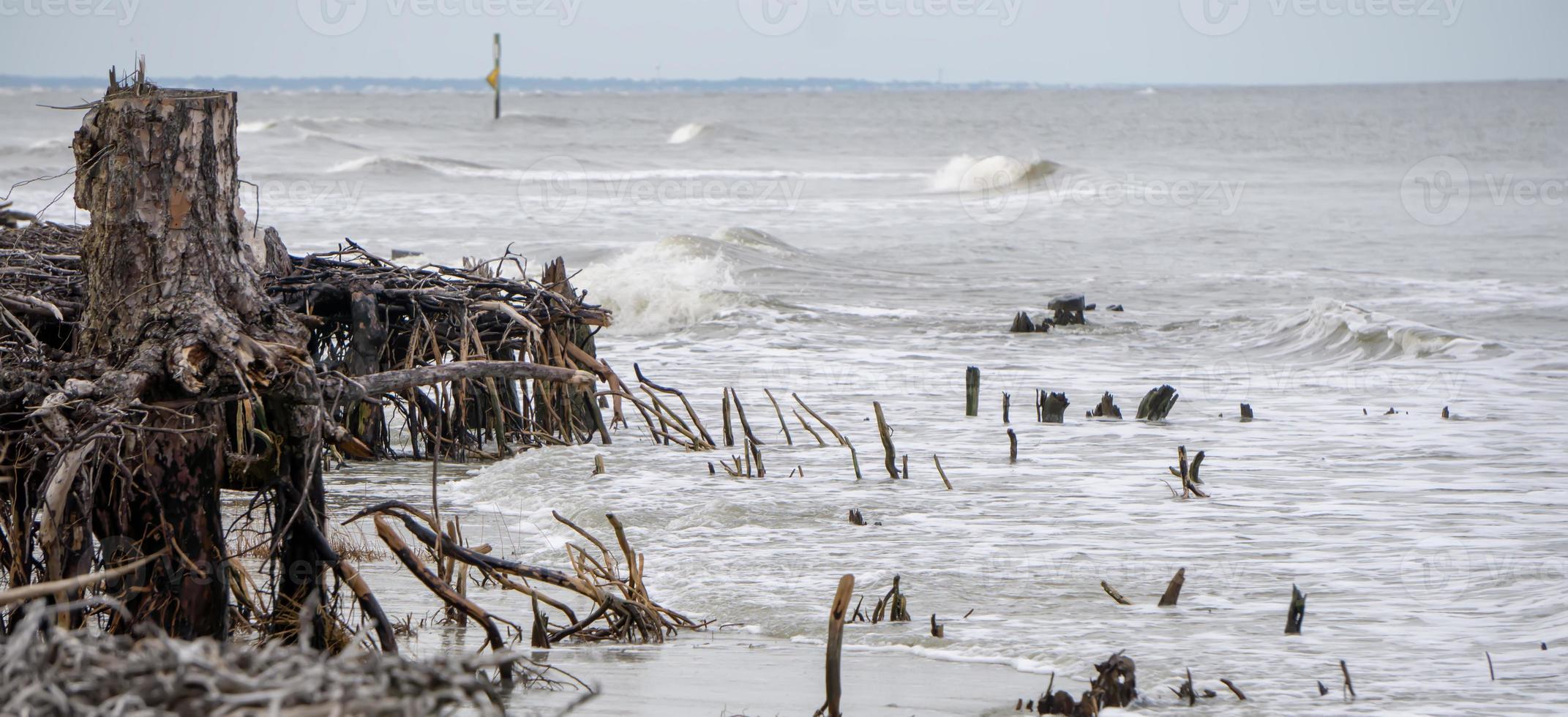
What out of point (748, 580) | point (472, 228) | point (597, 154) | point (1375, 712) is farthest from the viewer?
point (597, 154)

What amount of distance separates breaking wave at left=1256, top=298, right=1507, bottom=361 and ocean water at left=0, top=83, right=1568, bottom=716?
4cm

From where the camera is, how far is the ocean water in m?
4.66

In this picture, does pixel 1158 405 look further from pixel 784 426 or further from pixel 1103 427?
pixel 784 426

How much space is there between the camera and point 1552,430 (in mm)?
8547

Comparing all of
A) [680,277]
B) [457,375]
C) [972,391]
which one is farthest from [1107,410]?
[680,277]

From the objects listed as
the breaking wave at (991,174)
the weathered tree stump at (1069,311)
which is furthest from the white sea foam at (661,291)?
the breaking wave at (991,174)

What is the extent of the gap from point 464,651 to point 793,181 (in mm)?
36548

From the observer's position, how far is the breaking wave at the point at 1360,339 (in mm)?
12062

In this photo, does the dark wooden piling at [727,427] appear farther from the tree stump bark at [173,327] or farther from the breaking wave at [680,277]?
the breaking wave at [680,277]

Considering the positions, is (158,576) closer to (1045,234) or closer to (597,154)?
(1045,234)

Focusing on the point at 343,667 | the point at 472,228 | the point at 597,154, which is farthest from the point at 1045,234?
the point at 597,154

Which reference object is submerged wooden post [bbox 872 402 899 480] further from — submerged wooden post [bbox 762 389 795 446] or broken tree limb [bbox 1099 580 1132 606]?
broken tree limb [bbox 1099 580 1132 606]

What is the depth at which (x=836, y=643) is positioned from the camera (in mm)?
3367

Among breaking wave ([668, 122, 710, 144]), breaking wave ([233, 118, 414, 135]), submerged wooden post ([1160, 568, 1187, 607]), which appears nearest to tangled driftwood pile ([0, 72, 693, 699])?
submerged wooden post ([1160, 568, 1187, 607])
